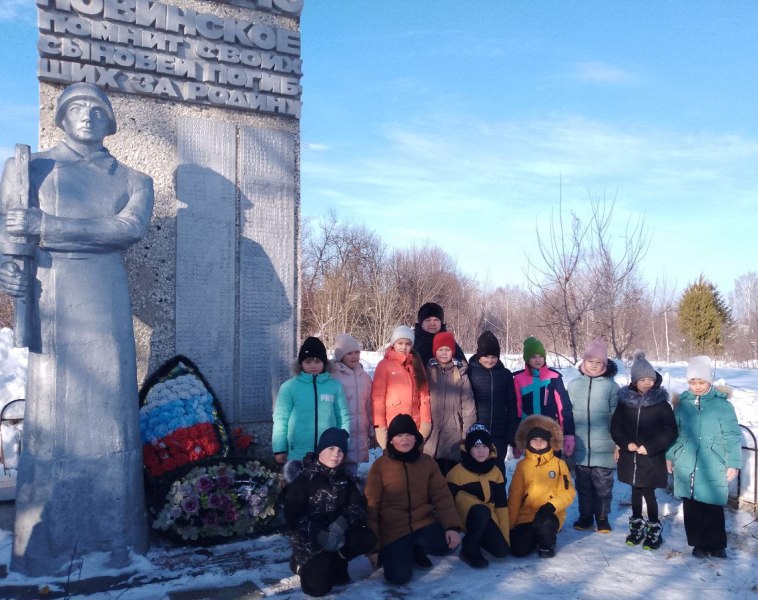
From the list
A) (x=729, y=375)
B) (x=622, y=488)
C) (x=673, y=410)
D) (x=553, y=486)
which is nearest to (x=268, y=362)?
(x=553, y=486)

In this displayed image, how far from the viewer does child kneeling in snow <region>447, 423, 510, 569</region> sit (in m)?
4.40

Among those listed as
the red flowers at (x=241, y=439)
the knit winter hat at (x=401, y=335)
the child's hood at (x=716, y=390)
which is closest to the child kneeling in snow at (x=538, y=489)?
the child's hood at (x=716, y=390)

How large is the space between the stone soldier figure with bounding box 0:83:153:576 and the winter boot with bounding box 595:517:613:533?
3443 millimetres

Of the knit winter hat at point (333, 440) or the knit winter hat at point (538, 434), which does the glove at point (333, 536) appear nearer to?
the knit winter hat at point (333, 440)

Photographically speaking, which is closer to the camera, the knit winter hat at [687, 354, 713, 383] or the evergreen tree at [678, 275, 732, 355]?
the knit winter hat at [687, 354, 713, 383]

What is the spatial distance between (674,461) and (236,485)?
3.26 meters

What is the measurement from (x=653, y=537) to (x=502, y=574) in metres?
1.35

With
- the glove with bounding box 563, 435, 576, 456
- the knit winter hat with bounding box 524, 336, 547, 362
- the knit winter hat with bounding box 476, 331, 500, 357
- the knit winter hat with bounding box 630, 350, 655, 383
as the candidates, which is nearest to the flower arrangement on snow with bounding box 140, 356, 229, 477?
the knit winter hat with bounding box 476, 331, 500, 357

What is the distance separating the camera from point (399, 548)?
4113 millimetres

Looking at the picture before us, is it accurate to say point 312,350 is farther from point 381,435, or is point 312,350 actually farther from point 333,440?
point 333,440

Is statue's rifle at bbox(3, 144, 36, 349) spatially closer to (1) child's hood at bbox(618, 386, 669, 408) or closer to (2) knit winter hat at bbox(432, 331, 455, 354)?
(2) knit winter hat at bbox(432, 331, 455, 354)

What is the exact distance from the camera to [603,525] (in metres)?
5.16

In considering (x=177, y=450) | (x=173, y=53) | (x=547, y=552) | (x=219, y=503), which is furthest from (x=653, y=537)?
(x=173, y=53)

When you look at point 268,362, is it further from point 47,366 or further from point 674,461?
point 674,461
